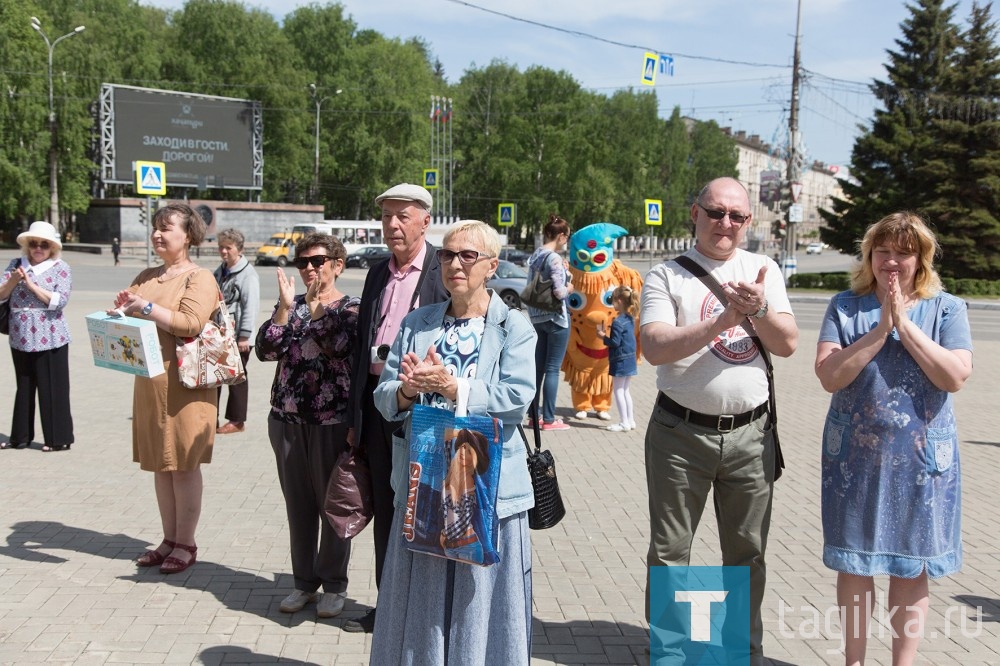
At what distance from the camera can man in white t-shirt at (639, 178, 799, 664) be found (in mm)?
3582

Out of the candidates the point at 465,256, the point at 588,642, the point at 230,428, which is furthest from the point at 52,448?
the point at 465,256

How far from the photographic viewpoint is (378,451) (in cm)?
405

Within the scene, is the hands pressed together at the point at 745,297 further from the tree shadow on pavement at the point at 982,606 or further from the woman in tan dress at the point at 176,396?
the woman in tan dress at the point at 176,396

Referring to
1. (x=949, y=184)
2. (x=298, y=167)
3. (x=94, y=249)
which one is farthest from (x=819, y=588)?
(x=298, y=167)

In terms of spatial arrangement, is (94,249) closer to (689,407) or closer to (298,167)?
(298,167)

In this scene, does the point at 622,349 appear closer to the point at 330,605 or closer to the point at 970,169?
the point at 330,605

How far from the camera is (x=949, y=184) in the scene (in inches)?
1427

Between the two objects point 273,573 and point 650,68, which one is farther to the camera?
point 650,68

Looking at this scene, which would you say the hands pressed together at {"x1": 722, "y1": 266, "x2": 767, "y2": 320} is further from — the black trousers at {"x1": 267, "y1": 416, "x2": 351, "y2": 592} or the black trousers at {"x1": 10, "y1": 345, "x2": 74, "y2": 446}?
the black trousers at {"x1": 10, "y1": 345, "x2": 74, "y2": 446}

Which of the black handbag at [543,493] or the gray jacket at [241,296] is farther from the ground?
the gray jacket at [241,296]

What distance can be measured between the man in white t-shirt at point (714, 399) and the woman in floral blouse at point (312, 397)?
144 cm

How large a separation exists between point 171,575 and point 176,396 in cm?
93

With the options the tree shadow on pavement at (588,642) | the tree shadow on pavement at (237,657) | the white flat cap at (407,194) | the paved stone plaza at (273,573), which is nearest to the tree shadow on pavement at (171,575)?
the paved stone plaza at (273,573)

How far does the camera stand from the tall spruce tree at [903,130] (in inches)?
1469
